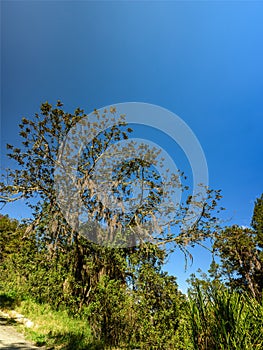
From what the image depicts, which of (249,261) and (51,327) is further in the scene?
(249,261)

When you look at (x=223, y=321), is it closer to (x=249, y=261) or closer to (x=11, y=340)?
(x=11, y=340)

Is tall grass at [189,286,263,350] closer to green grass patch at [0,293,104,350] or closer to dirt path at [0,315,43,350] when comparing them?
green grass patch at [0,293,104,350]

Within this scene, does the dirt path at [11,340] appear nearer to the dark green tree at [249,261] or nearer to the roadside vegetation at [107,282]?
the roadside vegetation at [107,282]

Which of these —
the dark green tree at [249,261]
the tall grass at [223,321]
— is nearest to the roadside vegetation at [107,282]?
the tall grass at [223,321]

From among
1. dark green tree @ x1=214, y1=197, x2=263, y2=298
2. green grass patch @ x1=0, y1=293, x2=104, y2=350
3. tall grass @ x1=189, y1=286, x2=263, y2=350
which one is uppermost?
dark green tree @ x1=214, y1=197, x2=263, y2=298

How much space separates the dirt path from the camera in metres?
4.25

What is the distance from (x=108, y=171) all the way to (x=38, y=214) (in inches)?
136

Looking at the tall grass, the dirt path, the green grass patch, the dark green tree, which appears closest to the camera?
the tall grass

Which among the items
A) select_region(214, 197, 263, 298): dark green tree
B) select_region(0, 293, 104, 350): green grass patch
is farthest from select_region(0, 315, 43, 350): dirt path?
select_region(214, 197, 263, 298): dark green tree

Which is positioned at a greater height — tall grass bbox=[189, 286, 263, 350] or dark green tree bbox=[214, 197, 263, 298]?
dark green tree bbox=[214, 197, 263, 298]

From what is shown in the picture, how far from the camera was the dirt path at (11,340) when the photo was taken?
14.0 ft

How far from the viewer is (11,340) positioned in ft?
15.2

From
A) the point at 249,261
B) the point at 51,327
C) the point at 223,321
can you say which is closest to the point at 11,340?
the point at 51,327

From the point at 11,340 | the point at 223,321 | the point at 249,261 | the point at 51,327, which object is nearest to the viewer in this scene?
the point at 223,321
